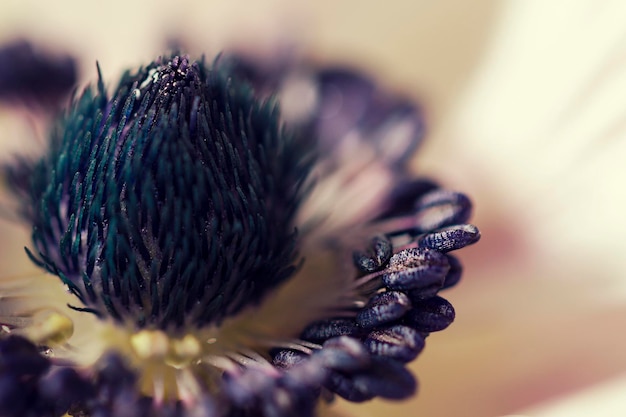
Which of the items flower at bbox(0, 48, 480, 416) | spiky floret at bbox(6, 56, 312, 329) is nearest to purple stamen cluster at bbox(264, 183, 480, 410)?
flower at bbox(0, 48, 480, 416)

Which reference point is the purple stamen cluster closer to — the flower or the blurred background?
the flower

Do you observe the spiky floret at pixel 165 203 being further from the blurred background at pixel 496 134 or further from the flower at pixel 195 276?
the blurred background at pixel 496 134

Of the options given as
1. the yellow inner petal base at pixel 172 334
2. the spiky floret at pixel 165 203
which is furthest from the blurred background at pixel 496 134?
the spiky floret at pixel 165 203

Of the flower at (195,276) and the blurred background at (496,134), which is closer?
the flower at (195,276)

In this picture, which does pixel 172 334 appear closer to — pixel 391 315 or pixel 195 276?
pixel 195 276

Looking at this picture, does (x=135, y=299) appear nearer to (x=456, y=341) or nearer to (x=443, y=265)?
(x=443, y=265)

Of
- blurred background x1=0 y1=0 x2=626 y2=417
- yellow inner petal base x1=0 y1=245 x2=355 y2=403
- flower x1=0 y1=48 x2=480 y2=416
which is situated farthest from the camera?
blurred background x1=0 y1=0 x2=626 y2=417
